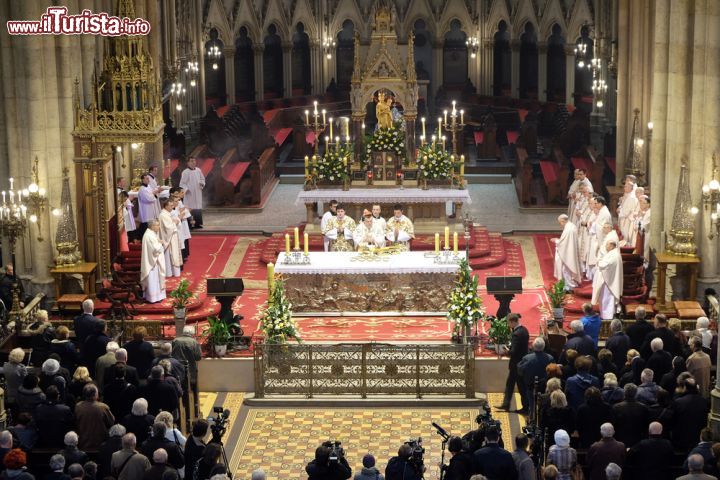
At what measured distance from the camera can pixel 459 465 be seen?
16844 millimetres

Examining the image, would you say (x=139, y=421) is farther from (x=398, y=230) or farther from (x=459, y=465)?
(x=398, y=230)

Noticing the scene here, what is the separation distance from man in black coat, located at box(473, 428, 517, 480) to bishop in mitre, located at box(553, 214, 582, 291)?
11.4 metres

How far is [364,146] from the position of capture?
3347 centimetres

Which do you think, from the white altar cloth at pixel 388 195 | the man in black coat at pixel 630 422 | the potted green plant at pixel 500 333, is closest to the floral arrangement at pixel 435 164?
the white altar cloth at pixel 388 195

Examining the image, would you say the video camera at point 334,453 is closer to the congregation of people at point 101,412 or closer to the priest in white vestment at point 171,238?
the congregation of people at point 101,412

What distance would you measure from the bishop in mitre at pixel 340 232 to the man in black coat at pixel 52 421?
10.2m

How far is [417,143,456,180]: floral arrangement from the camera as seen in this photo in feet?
106

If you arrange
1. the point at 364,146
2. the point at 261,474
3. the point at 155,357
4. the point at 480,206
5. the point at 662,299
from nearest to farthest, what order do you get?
the point at 261,474
the point at 155,357
the point at 662,299
the point at 364,146
the point at 480,206

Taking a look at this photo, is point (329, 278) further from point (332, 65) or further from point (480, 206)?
point (332, 65)

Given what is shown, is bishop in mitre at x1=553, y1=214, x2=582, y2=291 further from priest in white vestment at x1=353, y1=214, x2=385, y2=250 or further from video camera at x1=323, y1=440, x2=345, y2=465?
video camera at x1=323, y1=440, x2=345, y2=465

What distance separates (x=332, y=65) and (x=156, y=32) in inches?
507

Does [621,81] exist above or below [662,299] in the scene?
above

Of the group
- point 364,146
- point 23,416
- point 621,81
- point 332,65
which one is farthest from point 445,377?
point 332,65

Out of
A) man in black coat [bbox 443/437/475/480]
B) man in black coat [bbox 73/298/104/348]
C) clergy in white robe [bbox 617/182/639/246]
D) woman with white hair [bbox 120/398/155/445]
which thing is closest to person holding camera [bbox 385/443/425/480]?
man in black coat [bbox 443/437/475/480]
